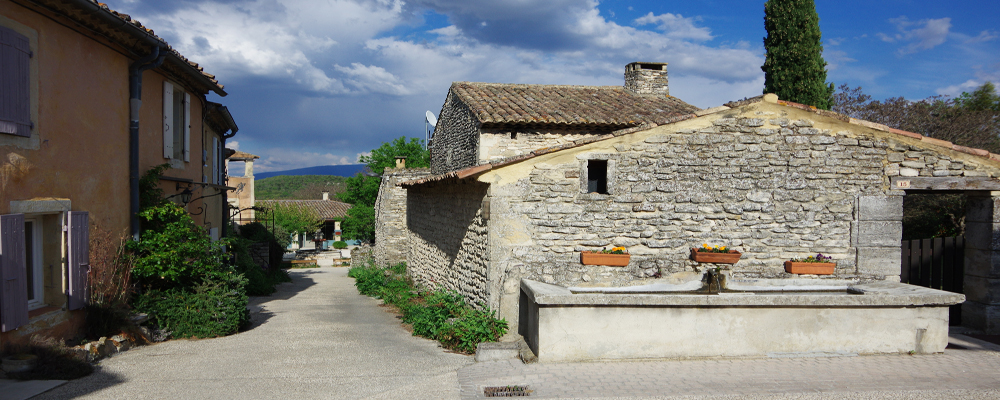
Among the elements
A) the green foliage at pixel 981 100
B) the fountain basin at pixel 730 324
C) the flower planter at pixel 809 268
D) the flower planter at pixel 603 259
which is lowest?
the fountain basin at pixel 730 324

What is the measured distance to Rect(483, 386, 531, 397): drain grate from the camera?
527 centimetres

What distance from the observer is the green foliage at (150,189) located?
7.79 metres

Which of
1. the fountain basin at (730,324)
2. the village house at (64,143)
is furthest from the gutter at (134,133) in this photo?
the fountain basin at (730,324)

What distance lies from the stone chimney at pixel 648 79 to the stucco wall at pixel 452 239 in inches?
291

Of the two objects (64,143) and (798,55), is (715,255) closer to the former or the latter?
(64,143)

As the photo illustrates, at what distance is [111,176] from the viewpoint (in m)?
7.05

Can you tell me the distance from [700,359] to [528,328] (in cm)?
204

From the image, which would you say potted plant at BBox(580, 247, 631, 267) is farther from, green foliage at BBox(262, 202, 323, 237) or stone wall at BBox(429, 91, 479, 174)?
green foliage at BBox(262, 202, 323, 237)

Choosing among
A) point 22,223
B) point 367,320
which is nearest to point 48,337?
point 22,223

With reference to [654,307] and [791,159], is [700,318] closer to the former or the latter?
[654,307]

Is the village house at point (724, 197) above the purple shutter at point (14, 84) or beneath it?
beneath

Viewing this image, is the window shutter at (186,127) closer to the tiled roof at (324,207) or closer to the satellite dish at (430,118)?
the satellite dish at (430,118)

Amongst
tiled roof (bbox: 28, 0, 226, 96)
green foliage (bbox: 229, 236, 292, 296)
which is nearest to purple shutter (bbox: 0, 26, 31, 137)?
tiled roof (bbox: 28, 0, 226, 96)

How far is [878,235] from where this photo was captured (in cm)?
772
